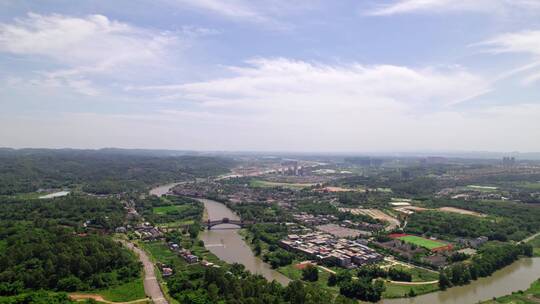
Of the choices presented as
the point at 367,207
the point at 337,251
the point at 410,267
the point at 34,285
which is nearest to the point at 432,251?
the point at 410,267

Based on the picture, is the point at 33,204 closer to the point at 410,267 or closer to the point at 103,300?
the point at 103,300

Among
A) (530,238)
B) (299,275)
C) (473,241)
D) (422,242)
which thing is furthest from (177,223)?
(530,238)

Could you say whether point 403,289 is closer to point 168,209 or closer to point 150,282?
point 150,282

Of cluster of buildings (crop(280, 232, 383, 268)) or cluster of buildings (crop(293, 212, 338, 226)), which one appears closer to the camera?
cluster of buildings (crop(280, 232, 383, 268))

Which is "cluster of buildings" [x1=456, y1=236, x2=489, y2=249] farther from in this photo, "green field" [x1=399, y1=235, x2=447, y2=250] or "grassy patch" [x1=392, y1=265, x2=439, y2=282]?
"grassy patch" [x1=392, y1=265, x2=439, y2=282]

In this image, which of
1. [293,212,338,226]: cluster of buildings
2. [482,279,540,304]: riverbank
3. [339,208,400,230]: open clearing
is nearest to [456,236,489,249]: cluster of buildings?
[339,208,400,230]: open clearing
